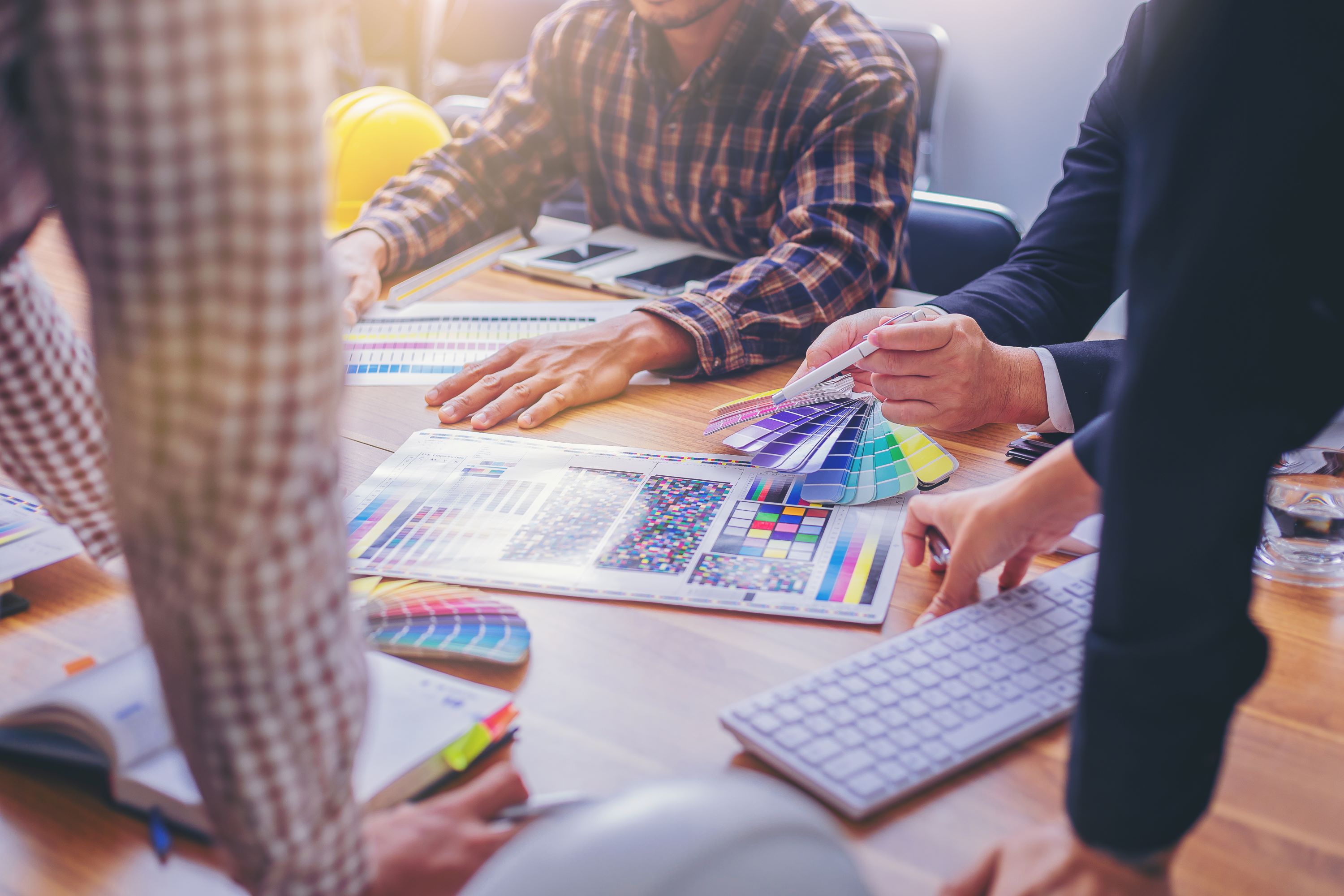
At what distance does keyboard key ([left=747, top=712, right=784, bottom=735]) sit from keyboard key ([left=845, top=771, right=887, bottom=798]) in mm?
54

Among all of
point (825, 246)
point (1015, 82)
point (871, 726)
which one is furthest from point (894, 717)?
point (1015, 82)

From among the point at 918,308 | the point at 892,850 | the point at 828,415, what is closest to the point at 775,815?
the point at 892,850

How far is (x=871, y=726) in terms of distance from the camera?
571 millimetres

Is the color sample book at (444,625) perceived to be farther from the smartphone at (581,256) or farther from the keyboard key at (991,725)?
the smartphone at (581,256)

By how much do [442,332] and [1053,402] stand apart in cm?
77

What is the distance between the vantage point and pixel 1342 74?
35cm

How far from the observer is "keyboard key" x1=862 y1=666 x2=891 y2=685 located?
61 cm

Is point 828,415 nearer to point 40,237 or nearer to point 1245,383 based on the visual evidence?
point 1245,383

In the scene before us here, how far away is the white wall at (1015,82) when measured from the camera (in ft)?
11.1

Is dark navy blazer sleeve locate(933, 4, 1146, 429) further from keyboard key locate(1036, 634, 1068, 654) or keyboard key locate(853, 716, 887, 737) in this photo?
keyboard key locate(853, 716, 887, 737)

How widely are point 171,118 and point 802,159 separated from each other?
4.03 feet

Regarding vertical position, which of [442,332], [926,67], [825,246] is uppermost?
[926,67]

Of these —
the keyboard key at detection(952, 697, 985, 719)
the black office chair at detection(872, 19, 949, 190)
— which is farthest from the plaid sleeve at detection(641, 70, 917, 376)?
the black office chair at detection(872, 19, 949, 190)

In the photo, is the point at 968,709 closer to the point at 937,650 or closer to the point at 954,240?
→ the point at 937,650
